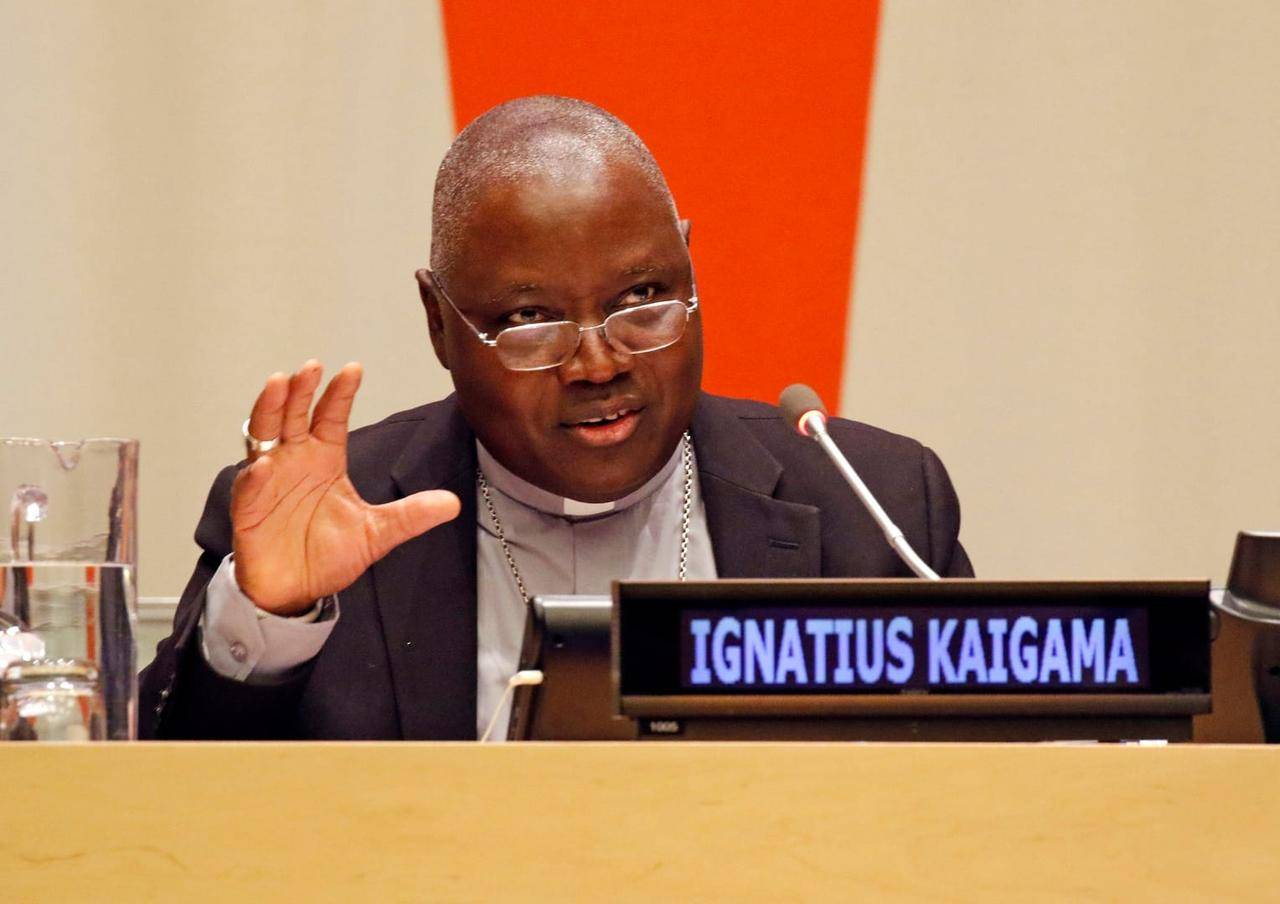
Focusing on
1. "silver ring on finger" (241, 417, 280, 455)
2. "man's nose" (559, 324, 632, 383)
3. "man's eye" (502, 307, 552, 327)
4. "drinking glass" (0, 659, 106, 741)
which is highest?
"man's eye" (502, 307, 552, 327)

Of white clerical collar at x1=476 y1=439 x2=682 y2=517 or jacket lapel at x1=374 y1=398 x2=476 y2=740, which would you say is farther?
white clerical collar at x1=476 y1=439 x2=682 y2=517

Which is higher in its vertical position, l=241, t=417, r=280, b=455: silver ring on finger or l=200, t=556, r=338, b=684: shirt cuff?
l=241, t=417, r=280, b=455: silver ring on finger

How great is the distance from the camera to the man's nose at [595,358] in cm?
174

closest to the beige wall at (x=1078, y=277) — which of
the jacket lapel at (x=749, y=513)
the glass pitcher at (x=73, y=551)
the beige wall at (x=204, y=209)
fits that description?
the jacket lapel at (x=749, y=513)

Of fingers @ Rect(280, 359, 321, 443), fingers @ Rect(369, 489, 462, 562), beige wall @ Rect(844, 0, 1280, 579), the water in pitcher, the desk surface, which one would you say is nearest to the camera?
the desk surface

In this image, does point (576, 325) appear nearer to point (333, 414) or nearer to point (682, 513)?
point (682, 513)

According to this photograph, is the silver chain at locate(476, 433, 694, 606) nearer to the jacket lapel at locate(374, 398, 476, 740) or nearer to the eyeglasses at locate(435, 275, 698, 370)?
the jacket lapel at locate(374, 398, 476, 740)

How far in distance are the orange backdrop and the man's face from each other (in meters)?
0.73

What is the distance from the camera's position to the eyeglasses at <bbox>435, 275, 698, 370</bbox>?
5.69 ft

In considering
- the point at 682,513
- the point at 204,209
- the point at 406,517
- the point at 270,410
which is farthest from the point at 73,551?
the point at 204,209

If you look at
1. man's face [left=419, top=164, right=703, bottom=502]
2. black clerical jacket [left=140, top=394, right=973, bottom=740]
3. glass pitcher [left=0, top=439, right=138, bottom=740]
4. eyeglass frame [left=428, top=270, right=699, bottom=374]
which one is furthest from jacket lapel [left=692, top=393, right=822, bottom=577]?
glass pitcher [left=0, top=439, right=138, bottom=740]

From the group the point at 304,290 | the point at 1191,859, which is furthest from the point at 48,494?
the point at 304,290

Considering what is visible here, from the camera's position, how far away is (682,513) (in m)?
2.01

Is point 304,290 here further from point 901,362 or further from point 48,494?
point 48,494
